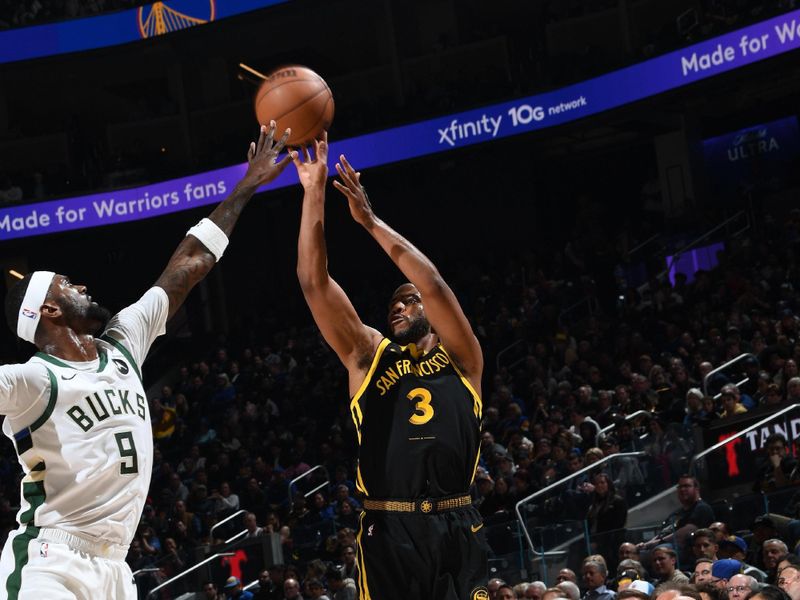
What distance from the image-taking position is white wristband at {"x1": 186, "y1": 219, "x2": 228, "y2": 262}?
4602mm

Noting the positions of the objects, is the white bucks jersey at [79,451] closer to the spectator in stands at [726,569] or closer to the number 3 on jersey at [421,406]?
the number 3 on jersey at [421,406]

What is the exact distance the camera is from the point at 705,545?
352 inches

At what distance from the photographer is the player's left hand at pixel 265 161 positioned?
4801 mm

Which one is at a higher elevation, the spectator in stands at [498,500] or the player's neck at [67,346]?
the player's neck at [67,346]

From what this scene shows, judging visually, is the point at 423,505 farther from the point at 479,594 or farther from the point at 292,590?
the point at 292,590

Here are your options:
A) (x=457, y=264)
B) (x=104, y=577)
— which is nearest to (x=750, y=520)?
(x=104, y=577)

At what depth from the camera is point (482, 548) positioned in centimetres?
478

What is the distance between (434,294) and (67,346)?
1.56m

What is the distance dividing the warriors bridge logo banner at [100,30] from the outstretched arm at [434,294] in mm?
17669

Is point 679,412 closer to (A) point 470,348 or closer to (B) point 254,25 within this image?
(A) point 470,348

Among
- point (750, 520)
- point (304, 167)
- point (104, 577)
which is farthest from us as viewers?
point (750, 520)

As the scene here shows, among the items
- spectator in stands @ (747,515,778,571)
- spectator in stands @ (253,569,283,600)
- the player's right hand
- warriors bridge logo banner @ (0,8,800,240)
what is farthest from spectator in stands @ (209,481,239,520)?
the player's right hand

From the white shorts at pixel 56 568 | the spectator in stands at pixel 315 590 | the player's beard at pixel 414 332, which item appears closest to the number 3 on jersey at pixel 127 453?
the white shorts at pixel 56 568

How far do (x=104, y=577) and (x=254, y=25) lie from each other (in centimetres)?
1993
